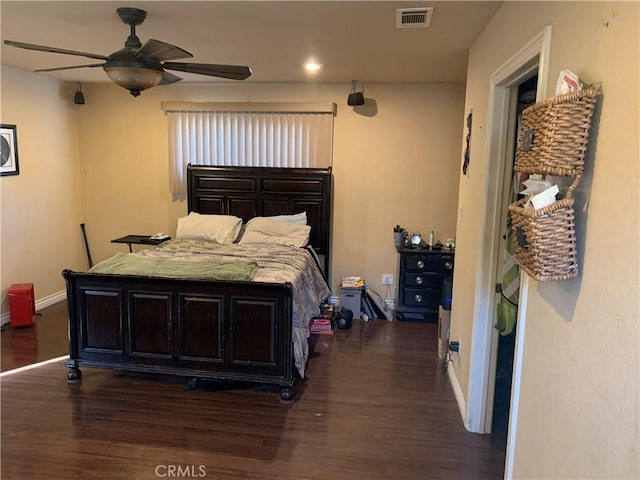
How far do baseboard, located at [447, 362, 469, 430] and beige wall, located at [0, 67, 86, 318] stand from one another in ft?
13.3

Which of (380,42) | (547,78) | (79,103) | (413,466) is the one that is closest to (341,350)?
(413,466)

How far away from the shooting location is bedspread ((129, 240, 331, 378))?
10.9 feet

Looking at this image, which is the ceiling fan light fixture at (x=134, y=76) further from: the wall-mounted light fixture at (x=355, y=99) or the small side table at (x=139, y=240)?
the small side table at (x=139, y=240)

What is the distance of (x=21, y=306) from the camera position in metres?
4.38

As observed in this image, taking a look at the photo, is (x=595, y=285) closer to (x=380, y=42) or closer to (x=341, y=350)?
(x=380, y=42)

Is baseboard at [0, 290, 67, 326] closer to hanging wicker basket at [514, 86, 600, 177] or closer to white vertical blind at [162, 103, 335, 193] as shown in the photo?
white vertical blind at [162, 103, 335, 193]

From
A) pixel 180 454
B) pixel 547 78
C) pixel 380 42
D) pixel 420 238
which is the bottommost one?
pixel 180 454

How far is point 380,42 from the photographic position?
10.7 feet

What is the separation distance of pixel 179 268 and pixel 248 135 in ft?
7.19

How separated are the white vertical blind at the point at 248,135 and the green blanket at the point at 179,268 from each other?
5.98 ft

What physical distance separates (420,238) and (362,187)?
0.82 meters

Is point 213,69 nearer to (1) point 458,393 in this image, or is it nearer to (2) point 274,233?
(2) point 274,233

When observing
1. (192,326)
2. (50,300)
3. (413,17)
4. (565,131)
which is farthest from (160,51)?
(50,300)

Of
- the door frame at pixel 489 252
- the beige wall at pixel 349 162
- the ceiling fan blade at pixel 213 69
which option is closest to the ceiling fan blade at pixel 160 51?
the ceiling fan blade at pixel 213 69
